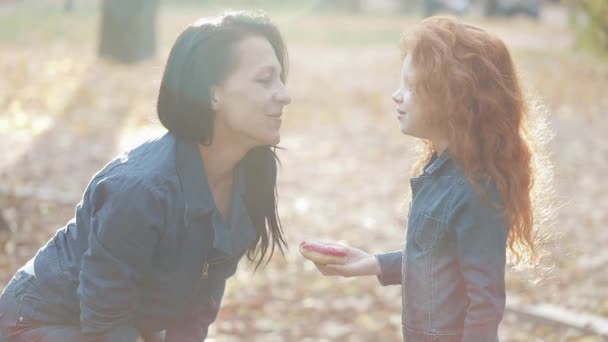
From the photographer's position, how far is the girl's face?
280cm

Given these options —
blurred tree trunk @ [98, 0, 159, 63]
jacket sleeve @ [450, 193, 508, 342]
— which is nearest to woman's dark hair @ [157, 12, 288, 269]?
jacket sleeve @ [450, 193, 508, 342]

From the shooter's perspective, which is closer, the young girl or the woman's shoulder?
the young girl

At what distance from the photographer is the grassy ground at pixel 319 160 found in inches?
211

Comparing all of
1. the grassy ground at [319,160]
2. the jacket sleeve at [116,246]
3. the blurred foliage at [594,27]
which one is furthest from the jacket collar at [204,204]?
the blurred foliage at [594,27]

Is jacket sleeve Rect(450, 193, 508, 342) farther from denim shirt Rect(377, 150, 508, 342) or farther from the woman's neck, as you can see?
the woman's neck

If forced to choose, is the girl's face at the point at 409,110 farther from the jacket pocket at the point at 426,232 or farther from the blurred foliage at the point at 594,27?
the blurred foliage at the point at 594,27

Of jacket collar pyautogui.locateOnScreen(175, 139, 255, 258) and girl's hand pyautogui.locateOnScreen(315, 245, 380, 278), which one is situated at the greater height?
jacket collar pyautogui.locateOnScreen(175, 139, 255, 258)

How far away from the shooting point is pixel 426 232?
109 inches

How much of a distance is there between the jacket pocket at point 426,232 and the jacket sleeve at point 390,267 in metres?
0.30

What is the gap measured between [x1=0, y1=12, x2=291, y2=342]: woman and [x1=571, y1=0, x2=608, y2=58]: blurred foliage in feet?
44.2

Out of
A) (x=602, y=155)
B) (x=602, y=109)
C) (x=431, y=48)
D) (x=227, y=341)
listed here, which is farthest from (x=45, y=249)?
(x=602, y=109)

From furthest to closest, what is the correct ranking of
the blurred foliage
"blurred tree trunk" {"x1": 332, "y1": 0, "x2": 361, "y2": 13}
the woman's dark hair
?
"blurred tree trunk" {"x1": 332, "y1": 0, "x2": 361, "y2": 13} < the blurred foliage < the woman's dark hair

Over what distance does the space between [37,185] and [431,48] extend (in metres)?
Result: 5.28

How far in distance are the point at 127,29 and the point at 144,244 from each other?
11728 millimetres
